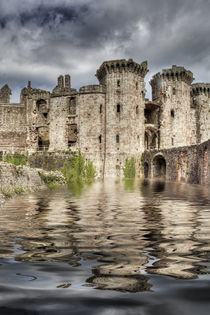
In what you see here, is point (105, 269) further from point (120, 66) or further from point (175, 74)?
point (175, 74)

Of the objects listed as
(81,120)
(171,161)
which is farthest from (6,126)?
(171,161)

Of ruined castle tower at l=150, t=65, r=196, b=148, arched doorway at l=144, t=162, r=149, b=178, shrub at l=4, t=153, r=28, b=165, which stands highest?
ruined castle tower at l=150, t=65, r=196, b=148

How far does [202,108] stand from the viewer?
4550 cm

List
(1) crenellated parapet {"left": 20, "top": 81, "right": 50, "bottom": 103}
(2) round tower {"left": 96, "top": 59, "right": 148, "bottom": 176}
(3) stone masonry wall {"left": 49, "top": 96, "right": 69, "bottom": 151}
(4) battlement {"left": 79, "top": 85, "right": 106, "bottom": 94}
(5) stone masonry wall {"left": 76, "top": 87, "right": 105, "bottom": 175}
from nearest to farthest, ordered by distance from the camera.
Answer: (2) round tower {"left": 96, "top": 59, "right": 148, "bottom": 176}, (5) stone masonry wall {"left": 76, "top": 87, "right": 105, "bottom": 175}, (4) battlement {"left": 79, "top": 85, "right": 106, "bottom": 94}, (3) stone masonry wall {"left": 49, "top": 96, "right": 69, "bottom": 151}, (1) crenellated parapet {"left": 20, "top": 81, "right": 50, "bottom": 103}

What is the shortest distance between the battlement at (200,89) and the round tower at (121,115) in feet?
41.1

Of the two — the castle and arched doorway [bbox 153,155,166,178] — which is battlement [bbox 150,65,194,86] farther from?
arched doorway [bbox 153,155,166,178]

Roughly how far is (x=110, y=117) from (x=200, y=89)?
17.8m

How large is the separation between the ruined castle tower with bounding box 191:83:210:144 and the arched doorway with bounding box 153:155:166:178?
1194 centimetres

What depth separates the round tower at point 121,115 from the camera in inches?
1422

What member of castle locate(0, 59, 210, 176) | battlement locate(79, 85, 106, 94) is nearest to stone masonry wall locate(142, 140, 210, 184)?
castle locate(0, 59, 210, 176)

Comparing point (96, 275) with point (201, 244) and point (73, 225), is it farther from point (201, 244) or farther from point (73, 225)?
point (73, 225)

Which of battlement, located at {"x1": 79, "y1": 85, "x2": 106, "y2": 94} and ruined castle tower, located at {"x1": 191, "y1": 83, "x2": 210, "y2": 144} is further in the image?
ruined castle tower, located at {"x1": 191, "y1": 83, "x2": 210, "y2": 144}

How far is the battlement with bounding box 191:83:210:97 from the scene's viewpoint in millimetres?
45656

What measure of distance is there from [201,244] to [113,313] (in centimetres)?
207
